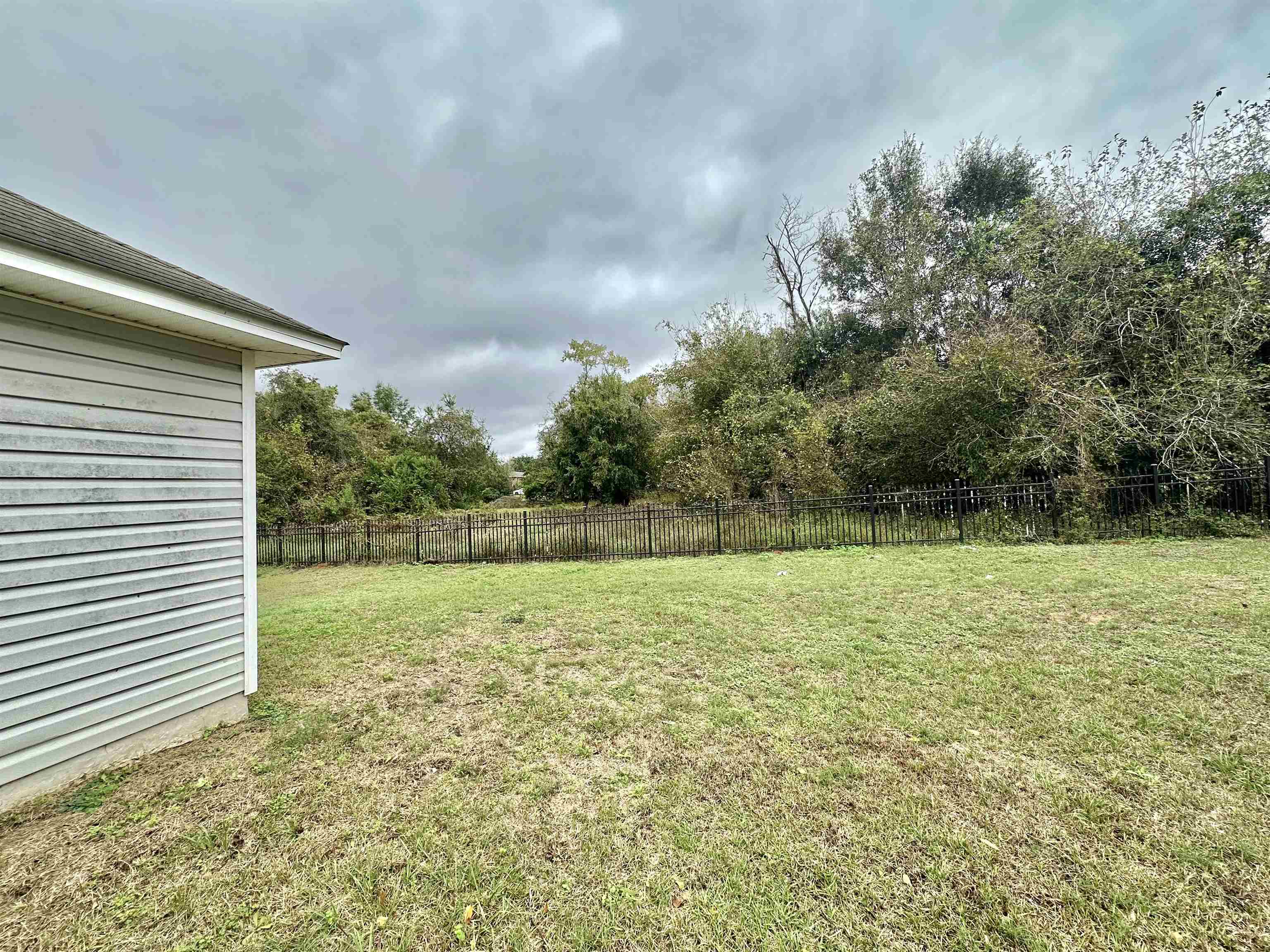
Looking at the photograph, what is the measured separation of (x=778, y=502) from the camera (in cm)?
986

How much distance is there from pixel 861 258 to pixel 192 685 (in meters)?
19.4

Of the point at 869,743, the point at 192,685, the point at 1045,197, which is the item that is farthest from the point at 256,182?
the point at 1045,197

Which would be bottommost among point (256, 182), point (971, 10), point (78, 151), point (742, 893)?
point (742, 893)

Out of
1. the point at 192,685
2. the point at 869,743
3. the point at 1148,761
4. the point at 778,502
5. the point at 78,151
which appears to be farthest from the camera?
the point at 778,502

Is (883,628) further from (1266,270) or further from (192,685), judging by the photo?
(1266,270)

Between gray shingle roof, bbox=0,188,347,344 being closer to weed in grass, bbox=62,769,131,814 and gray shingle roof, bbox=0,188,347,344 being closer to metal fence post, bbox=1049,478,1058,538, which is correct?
weed in grass, bbox=62,769,131,814

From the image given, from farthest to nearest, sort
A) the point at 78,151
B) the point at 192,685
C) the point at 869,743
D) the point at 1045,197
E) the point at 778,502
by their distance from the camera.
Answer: the point at 1045,197 → the point at 778,502 → the point at 78,151 → the point at 192,685 → the point at 869,743

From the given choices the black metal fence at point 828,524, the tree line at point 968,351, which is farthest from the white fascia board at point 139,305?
the tree line at point 968,351

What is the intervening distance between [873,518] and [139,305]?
10254mm

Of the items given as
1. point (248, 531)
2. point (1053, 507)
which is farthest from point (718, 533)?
point (248, 531)

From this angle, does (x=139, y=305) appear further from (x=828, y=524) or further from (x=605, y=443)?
(x=605, y=443)

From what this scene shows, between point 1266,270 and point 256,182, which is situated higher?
point 256,182

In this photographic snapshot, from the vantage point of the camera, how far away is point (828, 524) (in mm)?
9766

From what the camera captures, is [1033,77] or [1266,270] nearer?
[1266,270]
